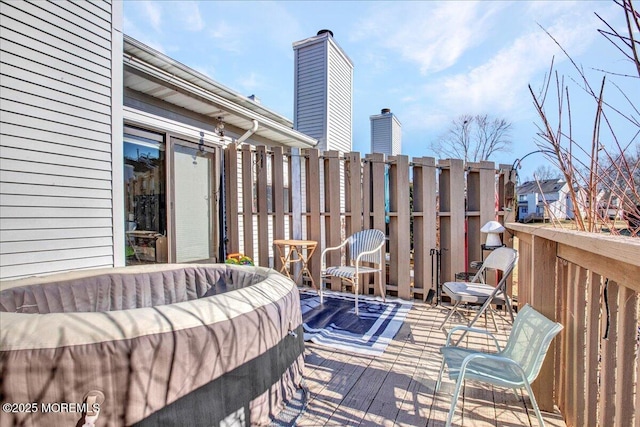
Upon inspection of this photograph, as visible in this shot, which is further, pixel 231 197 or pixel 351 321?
pixel 231 197

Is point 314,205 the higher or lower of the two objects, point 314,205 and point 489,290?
the higher

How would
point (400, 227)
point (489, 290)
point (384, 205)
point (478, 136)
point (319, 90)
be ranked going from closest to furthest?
point (489, 290)
point (400, 227)
point (384, 205)
point (319, 90)
point (478, 136)

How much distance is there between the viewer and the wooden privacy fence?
13.1 ft

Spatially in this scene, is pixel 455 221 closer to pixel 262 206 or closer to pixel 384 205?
pixel 384 205

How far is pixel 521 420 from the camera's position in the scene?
1.80 meters

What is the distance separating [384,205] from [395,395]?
2.73m

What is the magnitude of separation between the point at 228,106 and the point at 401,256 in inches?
137

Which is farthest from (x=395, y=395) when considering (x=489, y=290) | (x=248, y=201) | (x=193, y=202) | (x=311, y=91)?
(x=311, y=91)

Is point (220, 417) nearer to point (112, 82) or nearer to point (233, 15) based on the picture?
point (112, 82)

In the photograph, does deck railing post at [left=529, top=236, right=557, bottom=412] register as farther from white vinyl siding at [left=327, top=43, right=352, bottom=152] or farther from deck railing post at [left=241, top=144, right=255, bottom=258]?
white vinyl siding at [left=327, top=43, right=352, bottom=152]

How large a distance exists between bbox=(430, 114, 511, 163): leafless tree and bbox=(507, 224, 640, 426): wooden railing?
13.8 metres

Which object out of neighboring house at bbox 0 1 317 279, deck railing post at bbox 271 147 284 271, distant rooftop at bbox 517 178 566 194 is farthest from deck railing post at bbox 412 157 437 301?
neighboring house at bbox 0 1 317 279

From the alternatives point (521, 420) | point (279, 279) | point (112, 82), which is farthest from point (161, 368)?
point (112, 82)

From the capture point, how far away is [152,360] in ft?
4.35
